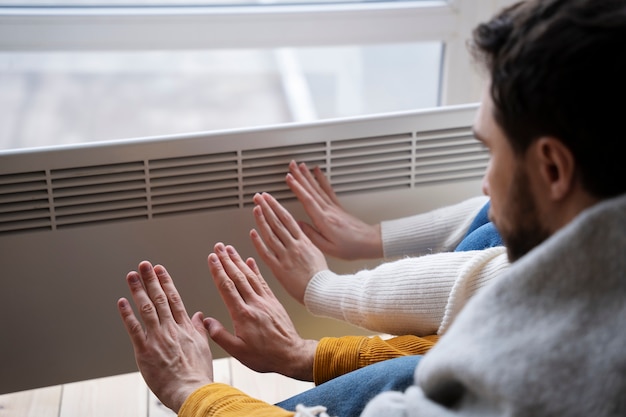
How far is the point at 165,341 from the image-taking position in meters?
1.19

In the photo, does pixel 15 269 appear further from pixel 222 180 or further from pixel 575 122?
pixel 575 122

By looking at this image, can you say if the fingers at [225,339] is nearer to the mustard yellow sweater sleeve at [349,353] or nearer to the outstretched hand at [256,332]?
the outstretched hand at [256,332]

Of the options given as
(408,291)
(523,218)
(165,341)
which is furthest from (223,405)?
(523,218)

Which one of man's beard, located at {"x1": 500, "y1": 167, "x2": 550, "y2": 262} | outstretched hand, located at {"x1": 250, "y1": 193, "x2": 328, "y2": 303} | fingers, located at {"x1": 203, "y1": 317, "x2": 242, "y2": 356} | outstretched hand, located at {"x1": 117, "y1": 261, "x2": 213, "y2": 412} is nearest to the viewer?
man's beard, located at {"x1": 500, "y1": 167, "x2": 550, "y2": 262}

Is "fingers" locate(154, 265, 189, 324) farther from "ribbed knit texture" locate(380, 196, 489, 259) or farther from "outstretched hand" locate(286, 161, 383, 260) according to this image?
"ribbed knit texture" locate(380, 196, 489, 259)

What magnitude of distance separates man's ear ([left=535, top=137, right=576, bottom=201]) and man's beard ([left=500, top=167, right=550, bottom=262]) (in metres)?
0.03

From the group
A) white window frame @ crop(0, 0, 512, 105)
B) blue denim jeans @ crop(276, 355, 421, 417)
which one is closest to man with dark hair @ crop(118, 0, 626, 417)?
blue denim jeans @ crop(276, 355, 421, 417)

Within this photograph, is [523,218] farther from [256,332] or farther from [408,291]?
[256,332]

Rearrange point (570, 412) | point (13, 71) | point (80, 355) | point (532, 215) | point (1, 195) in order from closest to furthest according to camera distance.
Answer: point (570, 412), point (532, 215), point (1, 195), point (80, 355), point (13, 71)

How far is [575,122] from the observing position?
2.52ft

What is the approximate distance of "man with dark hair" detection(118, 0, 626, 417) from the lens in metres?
0.72

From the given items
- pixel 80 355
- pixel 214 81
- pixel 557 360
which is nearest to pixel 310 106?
pixel 214 81

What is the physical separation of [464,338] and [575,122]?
238mm

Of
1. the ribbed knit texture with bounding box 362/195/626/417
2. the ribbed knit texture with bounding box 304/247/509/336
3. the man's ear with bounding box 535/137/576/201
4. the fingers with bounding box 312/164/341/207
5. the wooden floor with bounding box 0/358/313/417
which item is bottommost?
the wooden floor with bounding box 0/358/313/417
